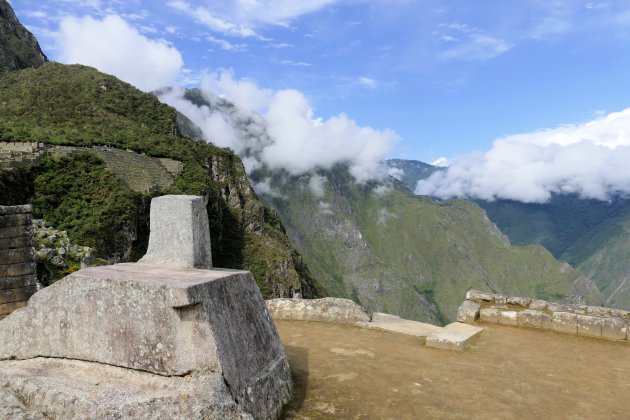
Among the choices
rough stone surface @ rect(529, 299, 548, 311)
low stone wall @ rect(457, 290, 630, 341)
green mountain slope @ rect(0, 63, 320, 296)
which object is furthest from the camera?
green mountain slope @ rect(0, 63, 320, 296)

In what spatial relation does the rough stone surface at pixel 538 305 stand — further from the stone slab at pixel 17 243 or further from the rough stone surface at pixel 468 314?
the stone slab at pixel 17 243

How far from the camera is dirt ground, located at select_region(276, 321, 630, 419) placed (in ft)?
17.6

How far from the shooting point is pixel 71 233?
1993 inches

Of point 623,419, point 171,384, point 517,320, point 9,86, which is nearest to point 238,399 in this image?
point 171,384

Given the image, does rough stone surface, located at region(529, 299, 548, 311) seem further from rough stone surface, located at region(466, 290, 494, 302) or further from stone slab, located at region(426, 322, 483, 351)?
stone slab, located at region(426, 322, 483, 351)

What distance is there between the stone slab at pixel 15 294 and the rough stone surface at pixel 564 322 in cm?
1072

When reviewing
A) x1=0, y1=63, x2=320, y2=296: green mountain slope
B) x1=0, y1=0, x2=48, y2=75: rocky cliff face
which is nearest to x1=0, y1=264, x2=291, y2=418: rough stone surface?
x1=0, y1=63, x2=320, y2=296: green mountain slope

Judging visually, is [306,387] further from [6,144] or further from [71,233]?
[6,144]

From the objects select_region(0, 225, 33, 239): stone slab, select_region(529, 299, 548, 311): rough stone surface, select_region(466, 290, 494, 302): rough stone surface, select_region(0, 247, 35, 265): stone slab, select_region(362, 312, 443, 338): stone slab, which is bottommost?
select_region(362, 312, 443, 338): stone slab

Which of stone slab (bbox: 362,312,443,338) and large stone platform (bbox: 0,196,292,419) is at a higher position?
large stone platform (bbox: 0,196,292,419)

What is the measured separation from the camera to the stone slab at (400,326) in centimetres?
→ 935

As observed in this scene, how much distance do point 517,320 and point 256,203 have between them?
100174 millimetres

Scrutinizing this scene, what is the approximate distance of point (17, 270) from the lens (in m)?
8.38

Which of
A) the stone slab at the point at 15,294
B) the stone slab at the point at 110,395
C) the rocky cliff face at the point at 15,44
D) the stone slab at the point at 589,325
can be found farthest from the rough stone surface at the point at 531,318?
the rocky cliff face at the point at 15,44
